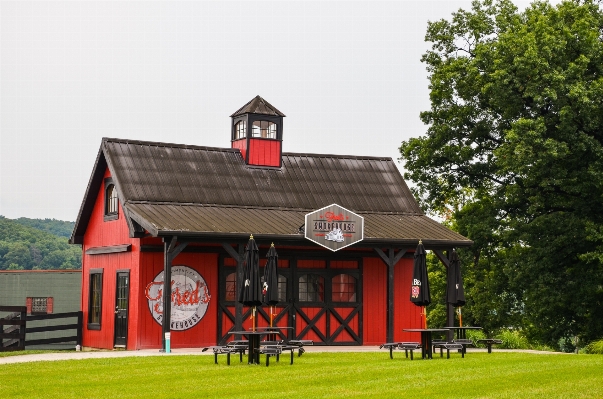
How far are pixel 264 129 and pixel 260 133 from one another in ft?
0.53

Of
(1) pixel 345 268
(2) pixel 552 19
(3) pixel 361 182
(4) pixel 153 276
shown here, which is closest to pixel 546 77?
(2) pixel 552 19

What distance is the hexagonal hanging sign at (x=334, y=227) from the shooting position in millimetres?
23438

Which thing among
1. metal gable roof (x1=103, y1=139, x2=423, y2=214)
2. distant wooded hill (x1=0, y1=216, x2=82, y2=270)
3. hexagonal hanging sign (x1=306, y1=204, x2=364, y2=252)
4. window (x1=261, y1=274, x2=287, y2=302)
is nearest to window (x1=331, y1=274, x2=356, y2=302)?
window (x1=261, y1=274, x2=287, y2=302)

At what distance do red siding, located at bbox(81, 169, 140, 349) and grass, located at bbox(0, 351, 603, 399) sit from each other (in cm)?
472

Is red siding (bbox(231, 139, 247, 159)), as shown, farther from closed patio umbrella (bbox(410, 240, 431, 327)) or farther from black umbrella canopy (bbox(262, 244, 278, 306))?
closed patio umbrella (bbox(410, 240, 431, 327))

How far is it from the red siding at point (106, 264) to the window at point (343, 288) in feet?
16.7

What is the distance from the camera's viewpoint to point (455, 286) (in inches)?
839

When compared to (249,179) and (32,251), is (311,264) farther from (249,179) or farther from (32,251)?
(32,251)

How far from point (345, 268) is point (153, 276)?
16.2ft

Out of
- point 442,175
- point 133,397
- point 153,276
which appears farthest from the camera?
point 442,175

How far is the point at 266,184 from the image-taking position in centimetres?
2622

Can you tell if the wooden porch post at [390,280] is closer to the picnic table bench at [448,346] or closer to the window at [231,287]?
the window at [231,287]

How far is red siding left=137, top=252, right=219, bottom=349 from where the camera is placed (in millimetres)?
23203

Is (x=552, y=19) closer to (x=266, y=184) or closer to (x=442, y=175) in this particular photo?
(x=442, y=175)
